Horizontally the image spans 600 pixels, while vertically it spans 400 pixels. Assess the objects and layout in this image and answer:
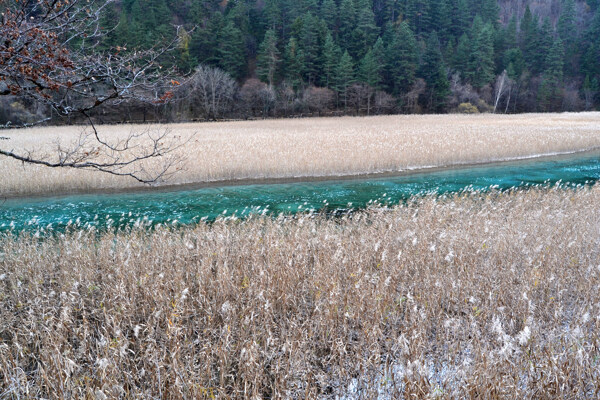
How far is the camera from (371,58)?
54.8 metres

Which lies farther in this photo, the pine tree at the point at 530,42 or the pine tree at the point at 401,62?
the pine tree at the point at 530,42

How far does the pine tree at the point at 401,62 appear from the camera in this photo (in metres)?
56.6

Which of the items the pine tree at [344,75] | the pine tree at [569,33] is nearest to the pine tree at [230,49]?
the pine tree at [344,75]

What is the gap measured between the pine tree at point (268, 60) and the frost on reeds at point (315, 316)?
159 ft

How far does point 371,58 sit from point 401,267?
5391 centimetres

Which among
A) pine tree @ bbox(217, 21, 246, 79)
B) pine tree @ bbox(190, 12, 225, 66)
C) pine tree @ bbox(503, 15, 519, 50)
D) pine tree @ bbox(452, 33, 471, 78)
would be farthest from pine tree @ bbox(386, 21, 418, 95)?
pine tree @ bbox(190, 12, 225, 66)

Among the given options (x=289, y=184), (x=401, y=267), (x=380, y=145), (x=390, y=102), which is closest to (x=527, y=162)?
(x=380, y=145)

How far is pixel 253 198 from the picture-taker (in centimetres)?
1402

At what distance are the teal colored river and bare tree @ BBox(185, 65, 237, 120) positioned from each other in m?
34.5

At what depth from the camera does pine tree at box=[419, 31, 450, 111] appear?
186 feet

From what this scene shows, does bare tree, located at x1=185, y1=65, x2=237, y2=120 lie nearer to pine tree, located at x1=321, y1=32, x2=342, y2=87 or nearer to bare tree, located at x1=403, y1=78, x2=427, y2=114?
pine tree, located at x1=321, y1=32, x2=342, y2=87

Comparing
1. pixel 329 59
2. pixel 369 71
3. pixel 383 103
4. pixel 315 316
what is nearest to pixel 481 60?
pixel 383 103

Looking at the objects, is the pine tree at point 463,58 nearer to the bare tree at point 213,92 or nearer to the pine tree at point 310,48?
the pine tree at point 310,48

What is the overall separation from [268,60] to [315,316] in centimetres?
5237
